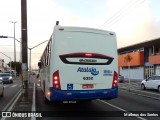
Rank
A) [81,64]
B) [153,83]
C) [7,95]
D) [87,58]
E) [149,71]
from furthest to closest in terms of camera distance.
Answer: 1. [149,71]
2. [153,83]
3. [7,95]
4. [87,58]
5. [81,64]

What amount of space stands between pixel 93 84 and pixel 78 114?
1329mm

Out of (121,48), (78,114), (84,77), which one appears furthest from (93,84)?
(121,48)

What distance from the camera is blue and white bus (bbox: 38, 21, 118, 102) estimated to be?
12.2m

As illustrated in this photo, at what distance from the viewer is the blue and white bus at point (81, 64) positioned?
40.0 ft

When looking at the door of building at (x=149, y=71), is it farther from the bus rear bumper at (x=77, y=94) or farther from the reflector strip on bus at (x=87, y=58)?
the bus rear bumper at (x=77, y=94)

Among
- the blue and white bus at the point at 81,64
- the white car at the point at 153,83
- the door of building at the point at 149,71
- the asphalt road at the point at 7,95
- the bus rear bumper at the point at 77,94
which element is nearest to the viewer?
the bus rear bumper at the point at 77,94

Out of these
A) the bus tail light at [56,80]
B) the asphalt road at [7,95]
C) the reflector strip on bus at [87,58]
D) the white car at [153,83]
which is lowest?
the asphalt road at [7,95]

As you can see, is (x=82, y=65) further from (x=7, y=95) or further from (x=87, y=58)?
(x=7, y=95)

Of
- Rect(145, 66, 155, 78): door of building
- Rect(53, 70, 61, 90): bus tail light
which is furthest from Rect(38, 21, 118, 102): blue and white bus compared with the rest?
Rect(145, 66, 155, 78): door of building

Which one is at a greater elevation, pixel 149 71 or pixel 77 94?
pixel 149 71

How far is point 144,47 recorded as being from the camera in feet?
208

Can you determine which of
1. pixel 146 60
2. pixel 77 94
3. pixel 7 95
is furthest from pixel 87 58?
pixel 146 60

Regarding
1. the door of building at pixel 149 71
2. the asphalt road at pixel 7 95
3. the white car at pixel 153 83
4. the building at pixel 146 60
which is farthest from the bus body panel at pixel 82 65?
the door of building at pixel 149 71

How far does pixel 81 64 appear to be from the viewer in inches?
491
